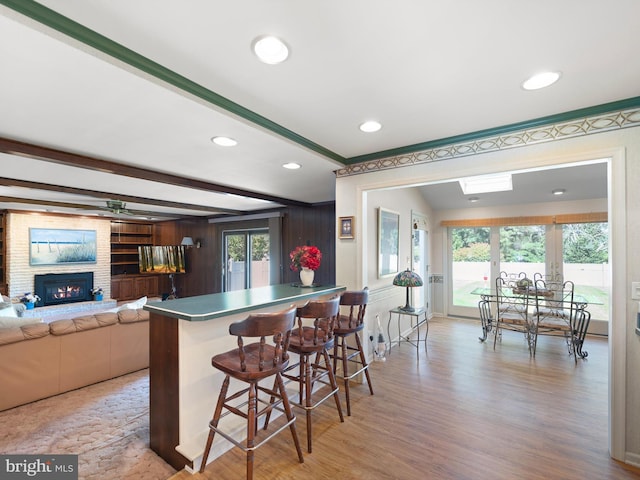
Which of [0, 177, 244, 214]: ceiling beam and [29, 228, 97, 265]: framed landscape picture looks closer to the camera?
[0, 177, 244, 214]: ceiling beam

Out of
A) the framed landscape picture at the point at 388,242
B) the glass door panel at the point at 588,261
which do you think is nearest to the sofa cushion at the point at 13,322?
the framed landscape picture at the point at 388,242

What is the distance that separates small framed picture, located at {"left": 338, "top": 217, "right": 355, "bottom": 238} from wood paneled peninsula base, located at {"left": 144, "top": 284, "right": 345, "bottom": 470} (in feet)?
4.61

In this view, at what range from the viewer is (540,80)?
65.0 inches

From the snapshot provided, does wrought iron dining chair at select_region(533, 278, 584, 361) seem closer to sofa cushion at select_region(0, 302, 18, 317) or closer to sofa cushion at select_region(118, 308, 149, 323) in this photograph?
sofa cushion at select_region(118, 308, 149, 323)

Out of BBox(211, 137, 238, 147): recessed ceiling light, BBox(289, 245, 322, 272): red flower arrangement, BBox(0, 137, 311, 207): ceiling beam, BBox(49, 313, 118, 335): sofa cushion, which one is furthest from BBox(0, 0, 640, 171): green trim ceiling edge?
BBox(49, 313, 118, 335): sofa cushion

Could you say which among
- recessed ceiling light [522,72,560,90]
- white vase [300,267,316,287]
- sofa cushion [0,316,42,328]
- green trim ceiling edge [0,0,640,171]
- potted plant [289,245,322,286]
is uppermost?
recessed ceiling light [522,72,560,90]

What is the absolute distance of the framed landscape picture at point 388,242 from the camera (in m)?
3.75

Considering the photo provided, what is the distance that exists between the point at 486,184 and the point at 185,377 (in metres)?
5.24

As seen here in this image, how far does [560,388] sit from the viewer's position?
2900mm

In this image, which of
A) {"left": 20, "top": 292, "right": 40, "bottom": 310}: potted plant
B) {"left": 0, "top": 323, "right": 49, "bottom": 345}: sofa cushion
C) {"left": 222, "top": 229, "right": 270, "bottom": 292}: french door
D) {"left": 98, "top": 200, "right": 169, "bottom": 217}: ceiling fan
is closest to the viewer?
{"left": 0, "top": 323, "right": 49, "bottom": 345}: sofa cushion

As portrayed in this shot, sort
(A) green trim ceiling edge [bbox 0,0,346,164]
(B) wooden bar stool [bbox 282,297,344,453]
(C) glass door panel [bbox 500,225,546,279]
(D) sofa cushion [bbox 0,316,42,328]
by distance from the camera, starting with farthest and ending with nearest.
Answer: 1. (C) glass door panel [bbox 500,225,546,279]
2. (D) sofa cushion [bbox 0,316,42,328]
3. (B) wooden bar stool [bbox 282,297,344,453]
4. (A) green trim ceiling edge [bbox 0,0,346,164]

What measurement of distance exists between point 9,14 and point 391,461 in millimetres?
3003

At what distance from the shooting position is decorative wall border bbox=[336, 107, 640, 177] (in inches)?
75.7

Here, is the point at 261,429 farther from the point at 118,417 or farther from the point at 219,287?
the point at 219,287
